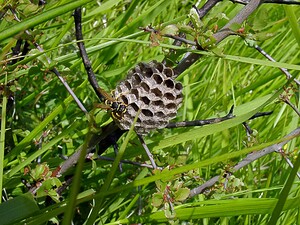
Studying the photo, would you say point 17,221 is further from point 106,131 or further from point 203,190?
point 203,190

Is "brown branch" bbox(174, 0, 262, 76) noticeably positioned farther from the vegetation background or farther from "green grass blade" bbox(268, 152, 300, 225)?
"green grass blade" bbox(268, 152, 300, 225)

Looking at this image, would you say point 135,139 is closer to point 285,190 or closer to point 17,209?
point 17,209

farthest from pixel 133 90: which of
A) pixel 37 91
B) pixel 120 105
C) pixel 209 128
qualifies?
pixel 37 91

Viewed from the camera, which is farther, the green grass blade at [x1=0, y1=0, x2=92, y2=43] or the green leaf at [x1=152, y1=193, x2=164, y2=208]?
the green leaf at [x1=152, y1=193, x2=164, y2=208]

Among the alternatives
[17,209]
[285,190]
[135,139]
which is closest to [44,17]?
[17,209]

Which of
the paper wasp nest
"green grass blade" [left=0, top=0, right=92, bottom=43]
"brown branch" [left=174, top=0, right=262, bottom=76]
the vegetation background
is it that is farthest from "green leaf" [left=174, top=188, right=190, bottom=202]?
"green grass blade" [left=0, top=0, right=92, bottom=43]

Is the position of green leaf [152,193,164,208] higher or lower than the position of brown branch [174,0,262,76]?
lower

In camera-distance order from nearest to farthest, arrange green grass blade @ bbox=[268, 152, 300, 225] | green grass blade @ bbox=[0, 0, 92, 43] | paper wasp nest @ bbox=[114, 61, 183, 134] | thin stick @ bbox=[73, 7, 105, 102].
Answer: green grass blade @ bbox=[268, 152, 300, 225] < green grass blade @ bbox=[0, 0, 92, 43] < paper wasp nest @ bbox=[114, 61, 183, 134] < thin stick @ bbox=[73, 7, 105, 102]
